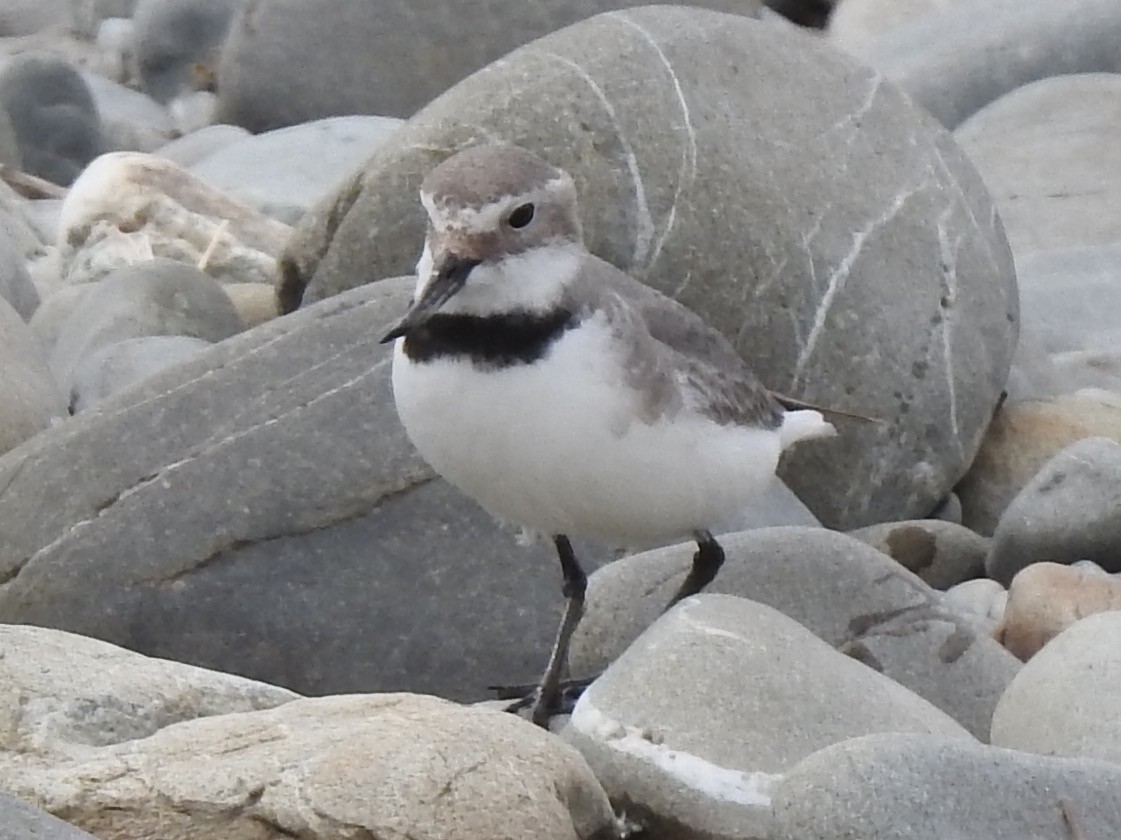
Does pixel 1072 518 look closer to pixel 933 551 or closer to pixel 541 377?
pixel 933 551

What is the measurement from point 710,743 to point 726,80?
397 centimetres

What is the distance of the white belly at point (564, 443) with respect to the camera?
4336 millimetres

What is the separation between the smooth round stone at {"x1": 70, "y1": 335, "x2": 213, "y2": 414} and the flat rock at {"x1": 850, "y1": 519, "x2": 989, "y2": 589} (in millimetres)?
2726

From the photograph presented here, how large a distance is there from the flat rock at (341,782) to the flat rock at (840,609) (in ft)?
4.66

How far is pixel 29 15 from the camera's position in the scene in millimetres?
18078

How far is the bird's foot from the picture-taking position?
501cm

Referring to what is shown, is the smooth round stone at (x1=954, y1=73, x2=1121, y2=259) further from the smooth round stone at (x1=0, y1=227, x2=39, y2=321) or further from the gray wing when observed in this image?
the gray wing

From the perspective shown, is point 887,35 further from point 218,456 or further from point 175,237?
point 218,456

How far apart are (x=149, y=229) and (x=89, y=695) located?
5.99 meters

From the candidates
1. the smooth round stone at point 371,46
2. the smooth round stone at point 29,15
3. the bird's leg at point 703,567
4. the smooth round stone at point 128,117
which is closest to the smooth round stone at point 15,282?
the smooth round stone at point 128,117

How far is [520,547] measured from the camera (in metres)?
5.91

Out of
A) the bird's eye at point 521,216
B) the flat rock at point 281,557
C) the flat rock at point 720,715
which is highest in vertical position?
the bird's eye at point 521,216

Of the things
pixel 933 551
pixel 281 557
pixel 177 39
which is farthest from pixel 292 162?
pixel 281 557

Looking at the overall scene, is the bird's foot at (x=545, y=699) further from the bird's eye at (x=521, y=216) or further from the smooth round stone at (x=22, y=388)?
the smooth round stone at (x=22, y=388)
